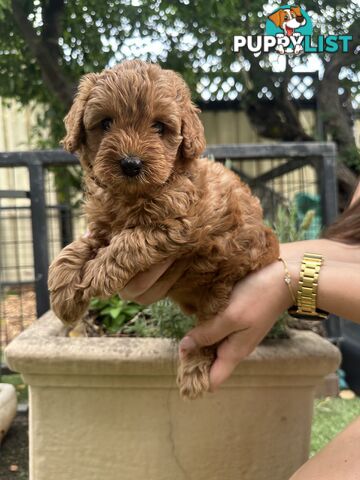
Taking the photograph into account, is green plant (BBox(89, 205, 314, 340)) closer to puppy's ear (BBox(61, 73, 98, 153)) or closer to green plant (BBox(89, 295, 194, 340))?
green plant (BBox(89, 295, 194, 340))

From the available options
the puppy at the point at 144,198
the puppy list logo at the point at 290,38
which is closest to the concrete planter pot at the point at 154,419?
the puppy at the point at 144,198

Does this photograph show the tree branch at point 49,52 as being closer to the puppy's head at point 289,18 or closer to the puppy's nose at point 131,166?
the puppy's head at point 289,18

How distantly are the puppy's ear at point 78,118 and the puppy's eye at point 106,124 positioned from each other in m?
0.07

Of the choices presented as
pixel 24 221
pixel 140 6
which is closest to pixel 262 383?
pixel 140 6

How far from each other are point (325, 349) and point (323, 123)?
4.94ft

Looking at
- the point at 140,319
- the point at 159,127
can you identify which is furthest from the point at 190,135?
the point at 140,319

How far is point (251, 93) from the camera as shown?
253 centimetres

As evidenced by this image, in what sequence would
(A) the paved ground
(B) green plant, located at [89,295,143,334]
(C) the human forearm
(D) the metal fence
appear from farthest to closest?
(D) the metal fence
(B) green plant, located at [89,295,143,334]
(A) the paved ground
(C) the human forearm

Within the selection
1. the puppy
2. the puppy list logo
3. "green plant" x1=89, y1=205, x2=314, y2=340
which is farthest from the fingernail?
the puppy list logo

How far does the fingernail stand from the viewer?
4.63 feet

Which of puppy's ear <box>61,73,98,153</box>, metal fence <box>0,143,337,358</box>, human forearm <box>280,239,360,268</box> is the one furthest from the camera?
metal fence <box>0,143,337,358</box>

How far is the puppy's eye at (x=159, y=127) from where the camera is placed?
40.4 inches

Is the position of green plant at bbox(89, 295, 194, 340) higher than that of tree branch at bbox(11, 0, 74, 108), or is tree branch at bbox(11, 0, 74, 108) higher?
tree branch at bbox(11, 0, 74, 108)

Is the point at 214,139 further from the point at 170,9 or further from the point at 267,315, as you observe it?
the point at 267,315
